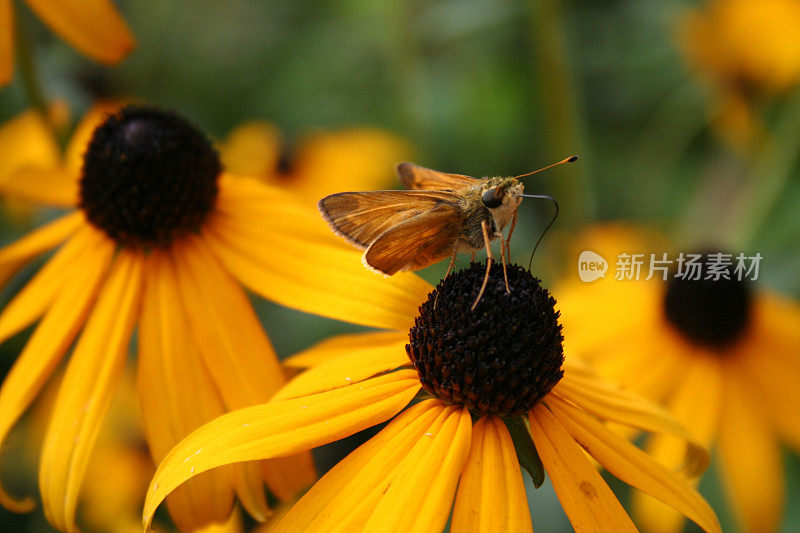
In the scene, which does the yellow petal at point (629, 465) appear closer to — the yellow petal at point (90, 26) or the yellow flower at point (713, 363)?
the yellow flower at point (713, 363)

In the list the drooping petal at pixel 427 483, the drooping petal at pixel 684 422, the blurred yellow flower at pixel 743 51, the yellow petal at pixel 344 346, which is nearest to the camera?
the drooping petal at pixel 427 483

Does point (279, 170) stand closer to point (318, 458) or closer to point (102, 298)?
point (318, 458)

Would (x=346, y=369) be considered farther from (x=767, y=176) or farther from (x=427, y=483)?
(x=767, y=176)

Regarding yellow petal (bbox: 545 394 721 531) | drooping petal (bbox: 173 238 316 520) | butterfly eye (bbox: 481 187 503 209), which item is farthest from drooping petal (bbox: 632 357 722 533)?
drooping petal (bbox: 173 238 316 520)

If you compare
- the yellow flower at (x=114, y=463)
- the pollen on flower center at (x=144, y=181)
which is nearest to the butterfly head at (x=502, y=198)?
the pollen on flower center at (x=144, y=181)

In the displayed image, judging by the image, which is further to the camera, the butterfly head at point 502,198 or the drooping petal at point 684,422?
the drooping petal at point 684,422

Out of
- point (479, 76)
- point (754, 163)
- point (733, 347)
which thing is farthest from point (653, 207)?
point (733, 347)
